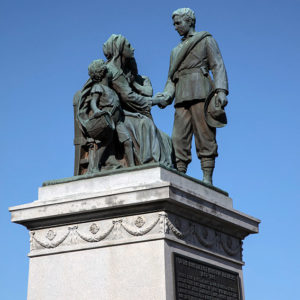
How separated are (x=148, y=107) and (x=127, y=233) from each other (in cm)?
271

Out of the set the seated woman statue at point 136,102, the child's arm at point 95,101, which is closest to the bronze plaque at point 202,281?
the seated woman statue at point 136,102

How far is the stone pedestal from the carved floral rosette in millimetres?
15

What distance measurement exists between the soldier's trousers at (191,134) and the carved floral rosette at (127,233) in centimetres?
147

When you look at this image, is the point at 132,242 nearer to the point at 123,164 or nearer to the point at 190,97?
the point at 123,164

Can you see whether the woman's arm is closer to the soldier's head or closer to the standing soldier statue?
the standing soldier statue

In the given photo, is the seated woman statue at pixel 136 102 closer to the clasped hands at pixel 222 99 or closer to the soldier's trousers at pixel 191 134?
the soldier's trousers at pixel 191 134

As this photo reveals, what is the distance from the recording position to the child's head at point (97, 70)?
12469mm

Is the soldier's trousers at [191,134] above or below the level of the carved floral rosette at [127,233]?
above

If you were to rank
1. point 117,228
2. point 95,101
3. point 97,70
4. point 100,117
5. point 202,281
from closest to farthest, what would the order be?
point 117,228
point 202,281
point 100,117
point 95,101
point 97,70

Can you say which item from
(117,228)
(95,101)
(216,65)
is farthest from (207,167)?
(117,228)

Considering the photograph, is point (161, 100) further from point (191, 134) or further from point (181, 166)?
point (181, 166)

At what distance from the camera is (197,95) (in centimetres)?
1283

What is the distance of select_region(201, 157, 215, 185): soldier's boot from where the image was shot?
12797mm

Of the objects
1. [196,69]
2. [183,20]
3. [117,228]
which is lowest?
[117,228]
